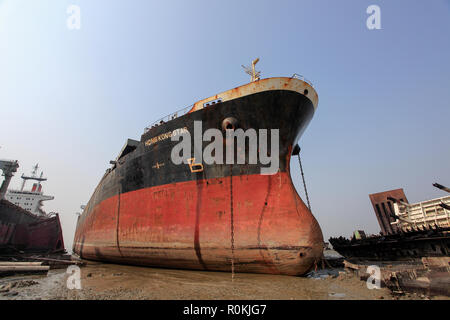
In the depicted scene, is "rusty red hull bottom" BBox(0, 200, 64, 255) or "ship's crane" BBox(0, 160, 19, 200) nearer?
"rusty red hull bottom" BBox(0, 200, 64, 255)

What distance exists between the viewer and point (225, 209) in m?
7.79

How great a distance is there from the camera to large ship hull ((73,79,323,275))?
6.77 m

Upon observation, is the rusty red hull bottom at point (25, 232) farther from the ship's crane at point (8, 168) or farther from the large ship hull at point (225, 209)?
the large ship hull at point (225, 209)

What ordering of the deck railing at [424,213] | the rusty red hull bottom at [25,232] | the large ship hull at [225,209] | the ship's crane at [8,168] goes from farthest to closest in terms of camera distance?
the ship's crane at [8,168] < the rusty red hull bottom at [25,232] < the deck railing at [424,213] < the large ship hull at [225,209]

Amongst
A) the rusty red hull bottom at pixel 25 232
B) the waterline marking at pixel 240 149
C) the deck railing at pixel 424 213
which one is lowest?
the rusty red hull bottom at pixel 25 232

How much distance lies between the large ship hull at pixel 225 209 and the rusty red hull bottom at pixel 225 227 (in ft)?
0.11

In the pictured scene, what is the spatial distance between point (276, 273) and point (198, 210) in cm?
363

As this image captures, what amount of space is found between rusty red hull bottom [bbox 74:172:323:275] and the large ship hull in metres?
0.03

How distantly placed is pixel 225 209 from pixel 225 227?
672mm

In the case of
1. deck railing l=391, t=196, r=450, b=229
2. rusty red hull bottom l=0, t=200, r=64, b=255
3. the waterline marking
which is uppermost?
the waterline marking

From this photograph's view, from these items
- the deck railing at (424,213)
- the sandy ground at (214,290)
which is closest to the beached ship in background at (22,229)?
the sandy ground at (214,290)

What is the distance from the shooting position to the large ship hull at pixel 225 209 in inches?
267

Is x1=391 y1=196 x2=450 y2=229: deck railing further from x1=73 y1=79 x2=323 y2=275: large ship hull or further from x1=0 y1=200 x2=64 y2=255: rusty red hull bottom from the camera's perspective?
x1=0 y1=200 x2=64 y2=255: rusty red hull bottom

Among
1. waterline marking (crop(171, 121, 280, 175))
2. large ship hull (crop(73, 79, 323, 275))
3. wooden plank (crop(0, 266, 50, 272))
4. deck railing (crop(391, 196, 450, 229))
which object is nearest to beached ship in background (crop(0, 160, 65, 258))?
wooden plank (crop(0, 266, 50, 272))
